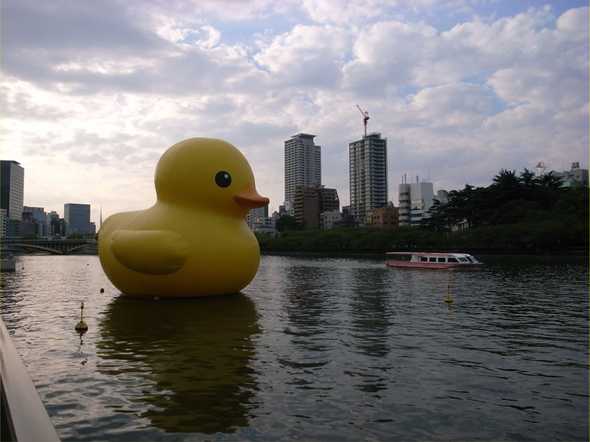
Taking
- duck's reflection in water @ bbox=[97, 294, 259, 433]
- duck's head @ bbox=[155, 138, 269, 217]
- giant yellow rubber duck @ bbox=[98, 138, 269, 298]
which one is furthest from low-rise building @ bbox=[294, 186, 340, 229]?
duck's reflection in water @ bbox=[97, 294, 259, 433]

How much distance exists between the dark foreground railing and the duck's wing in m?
10.8

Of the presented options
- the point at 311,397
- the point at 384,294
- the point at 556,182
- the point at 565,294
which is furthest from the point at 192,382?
the point at 556,182

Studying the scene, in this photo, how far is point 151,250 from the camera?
15.1 meters

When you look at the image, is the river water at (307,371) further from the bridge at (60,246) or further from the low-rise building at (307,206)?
the low-rise building at (307,206)

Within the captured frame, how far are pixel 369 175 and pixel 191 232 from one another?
583 ft

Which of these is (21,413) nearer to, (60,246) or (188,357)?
(188,357)

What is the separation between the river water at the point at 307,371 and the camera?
6.19 meters

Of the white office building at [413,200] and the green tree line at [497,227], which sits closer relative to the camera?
the green tree line at [497,227]

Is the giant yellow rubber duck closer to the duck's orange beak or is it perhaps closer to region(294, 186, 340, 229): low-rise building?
the duck's orange beak

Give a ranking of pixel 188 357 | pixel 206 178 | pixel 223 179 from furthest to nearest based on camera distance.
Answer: pixel 223 179 < pixel 206 178 < pixel 188 357

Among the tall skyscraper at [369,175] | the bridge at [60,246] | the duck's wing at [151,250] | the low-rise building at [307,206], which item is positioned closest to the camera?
the duck's wing at [151,250]

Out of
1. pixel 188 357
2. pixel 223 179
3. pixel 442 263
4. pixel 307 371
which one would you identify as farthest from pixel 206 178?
pixel 442 263

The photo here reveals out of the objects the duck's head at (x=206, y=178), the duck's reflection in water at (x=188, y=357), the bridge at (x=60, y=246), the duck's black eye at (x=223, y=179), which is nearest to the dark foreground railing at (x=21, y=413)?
the duck's reflection in water at (x=188, y=357)

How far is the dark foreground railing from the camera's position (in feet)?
10.0
